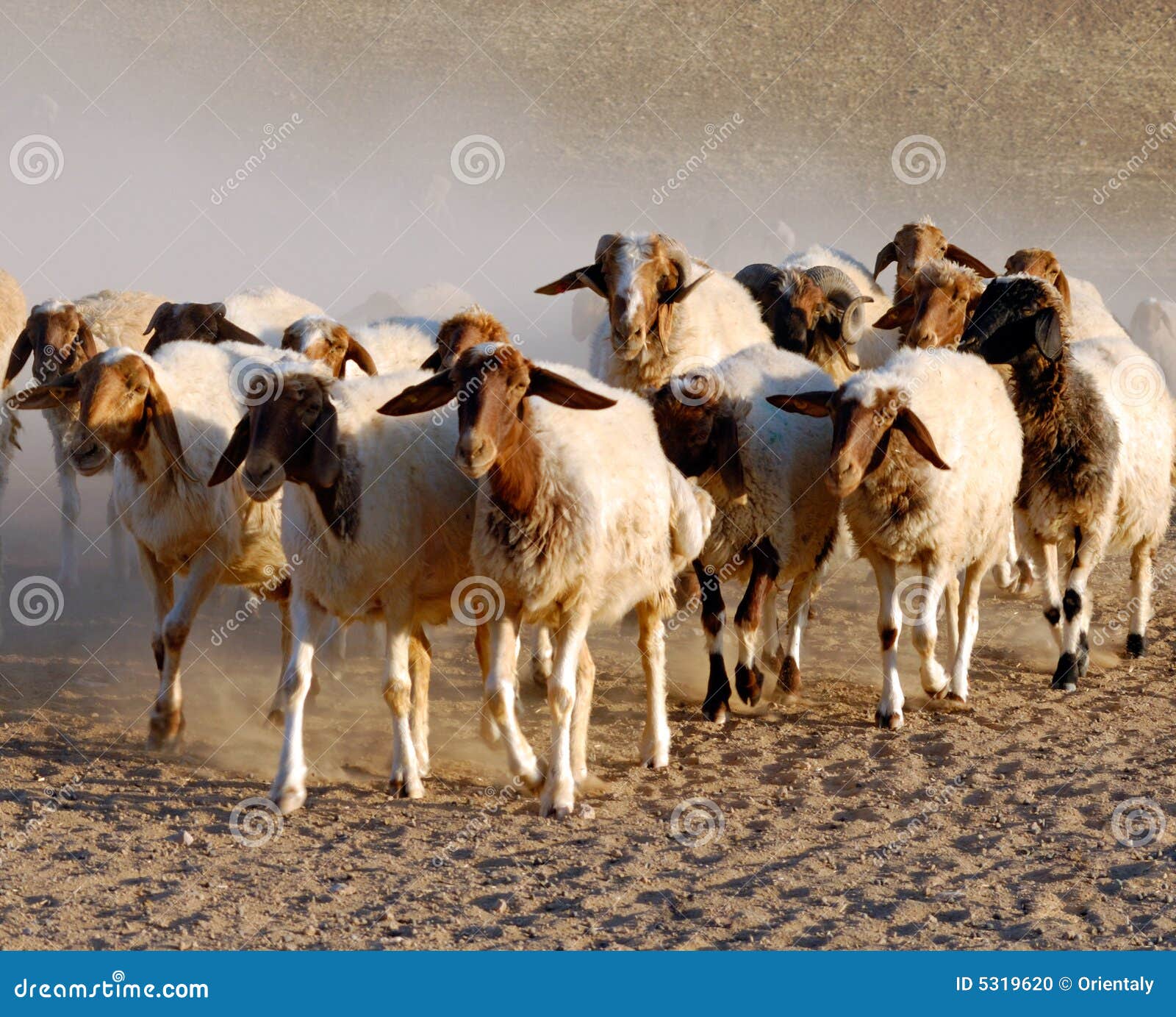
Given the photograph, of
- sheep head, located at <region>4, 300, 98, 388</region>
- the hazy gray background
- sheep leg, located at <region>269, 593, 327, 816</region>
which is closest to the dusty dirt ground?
sheep leg, located at <region>269, 593, 327, 816</region>

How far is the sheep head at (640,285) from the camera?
10.4 m

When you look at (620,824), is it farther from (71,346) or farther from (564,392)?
(71,346)

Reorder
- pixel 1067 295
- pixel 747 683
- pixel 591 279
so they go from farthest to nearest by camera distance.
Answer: pixel 1067 295 < pixel 591 279 < pixel 747 683

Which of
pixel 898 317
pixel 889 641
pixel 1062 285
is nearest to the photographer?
pixel 889 641

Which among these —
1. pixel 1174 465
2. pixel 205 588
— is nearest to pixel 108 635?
pixel 205 588

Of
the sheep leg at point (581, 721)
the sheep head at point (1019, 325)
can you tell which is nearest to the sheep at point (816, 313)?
the sheep head at point (1019, 325)

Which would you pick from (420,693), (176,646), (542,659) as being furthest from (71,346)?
(420,693)

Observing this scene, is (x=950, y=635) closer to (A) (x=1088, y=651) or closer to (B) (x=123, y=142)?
(A) (x=1088, y=651)

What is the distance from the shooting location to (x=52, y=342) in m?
11.5

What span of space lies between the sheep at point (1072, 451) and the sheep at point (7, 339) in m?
7.30

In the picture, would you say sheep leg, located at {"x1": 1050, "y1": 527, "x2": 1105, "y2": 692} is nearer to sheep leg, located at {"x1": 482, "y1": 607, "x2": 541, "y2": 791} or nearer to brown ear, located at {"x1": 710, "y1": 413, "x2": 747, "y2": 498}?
brown ear, located at {"x1": 710, "y1": 413, "x2": 747, "y2": 498}

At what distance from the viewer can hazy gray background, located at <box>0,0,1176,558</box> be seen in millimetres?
44750

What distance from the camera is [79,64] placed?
6538 cm

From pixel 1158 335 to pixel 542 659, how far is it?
1540 cm
